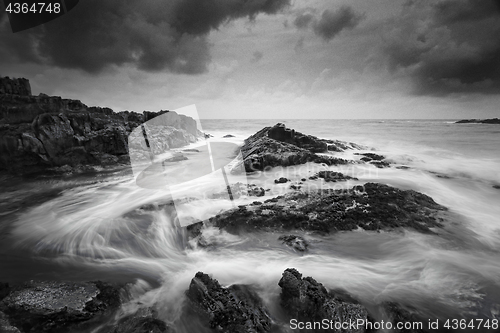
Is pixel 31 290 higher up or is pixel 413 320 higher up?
pixel 31 290

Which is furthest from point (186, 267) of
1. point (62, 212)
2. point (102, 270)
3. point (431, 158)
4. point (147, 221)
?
point (431, 158)

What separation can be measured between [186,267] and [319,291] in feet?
10.7

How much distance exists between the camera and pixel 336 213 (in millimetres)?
6469

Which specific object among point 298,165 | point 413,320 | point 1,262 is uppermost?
point 298,165

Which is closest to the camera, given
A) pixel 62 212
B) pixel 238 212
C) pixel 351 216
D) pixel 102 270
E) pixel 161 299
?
pixel 161 299

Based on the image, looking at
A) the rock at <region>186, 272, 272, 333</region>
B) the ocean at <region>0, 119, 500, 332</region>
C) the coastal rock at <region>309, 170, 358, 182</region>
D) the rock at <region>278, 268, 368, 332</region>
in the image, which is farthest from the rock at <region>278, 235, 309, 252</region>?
the coastal rock at <region>309, 170, 358, 182</region>

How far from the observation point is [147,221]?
7.17 meters

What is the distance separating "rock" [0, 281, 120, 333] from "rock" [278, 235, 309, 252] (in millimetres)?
4017

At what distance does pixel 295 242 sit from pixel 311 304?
6.81ft

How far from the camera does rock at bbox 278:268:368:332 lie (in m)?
3.39

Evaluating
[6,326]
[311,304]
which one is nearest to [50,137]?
[6,326]

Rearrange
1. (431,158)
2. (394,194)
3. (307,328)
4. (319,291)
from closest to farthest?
(307,328) → (319,291) → (394,194) → (431,158)

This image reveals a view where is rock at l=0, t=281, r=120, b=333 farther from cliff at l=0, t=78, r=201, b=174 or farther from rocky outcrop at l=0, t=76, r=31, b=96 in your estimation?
rocky outcrop at l=0, t=76, r=31, b=96

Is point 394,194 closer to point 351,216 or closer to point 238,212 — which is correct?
point 351,216
